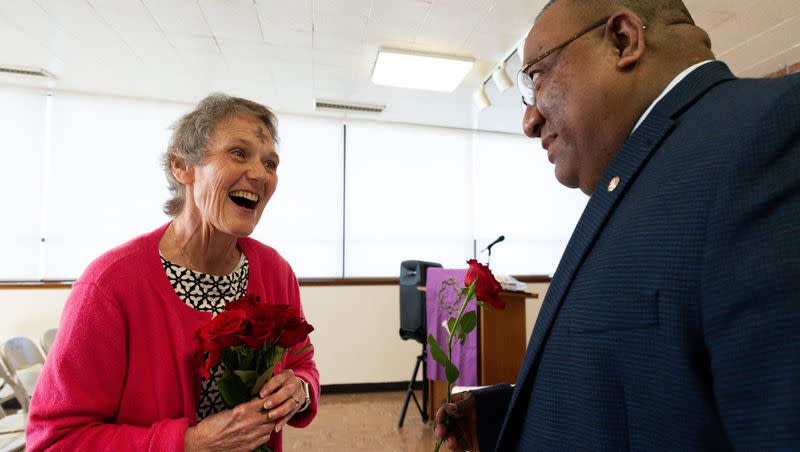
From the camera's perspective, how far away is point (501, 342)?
9.73 ft

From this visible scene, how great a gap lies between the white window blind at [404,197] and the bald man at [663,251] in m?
4.49

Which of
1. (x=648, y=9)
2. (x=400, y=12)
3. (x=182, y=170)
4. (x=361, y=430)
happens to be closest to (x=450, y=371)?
(x=648, y=9)

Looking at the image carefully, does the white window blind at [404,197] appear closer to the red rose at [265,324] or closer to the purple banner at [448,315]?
the purple banner at [448,315]

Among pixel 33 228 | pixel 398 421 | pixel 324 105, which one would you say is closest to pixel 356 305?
pixel 398 421

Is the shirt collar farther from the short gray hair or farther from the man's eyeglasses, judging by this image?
the short gray hair

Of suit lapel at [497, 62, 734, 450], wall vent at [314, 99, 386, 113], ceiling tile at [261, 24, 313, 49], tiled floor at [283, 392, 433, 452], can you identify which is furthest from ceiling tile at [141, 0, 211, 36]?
tiled floor at [283, 392, 433, 452]

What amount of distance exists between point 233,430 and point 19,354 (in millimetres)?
2894

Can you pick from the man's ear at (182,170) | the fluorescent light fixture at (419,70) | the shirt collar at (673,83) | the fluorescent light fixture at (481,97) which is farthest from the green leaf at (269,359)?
the fluorescent light fixture at (481,97)

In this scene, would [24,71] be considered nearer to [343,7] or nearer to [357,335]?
[343,7]

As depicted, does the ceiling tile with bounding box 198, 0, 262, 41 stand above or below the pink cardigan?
above

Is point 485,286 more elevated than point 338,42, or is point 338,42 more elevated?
point 338,42

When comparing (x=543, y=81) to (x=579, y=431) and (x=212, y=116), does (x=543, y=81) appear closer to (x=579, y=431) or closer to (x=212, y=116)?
(x=579, y=431)

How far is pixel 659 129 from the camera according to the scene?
2.09ft

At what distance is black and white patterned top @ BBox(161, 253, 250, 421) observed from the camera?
1148 mm
